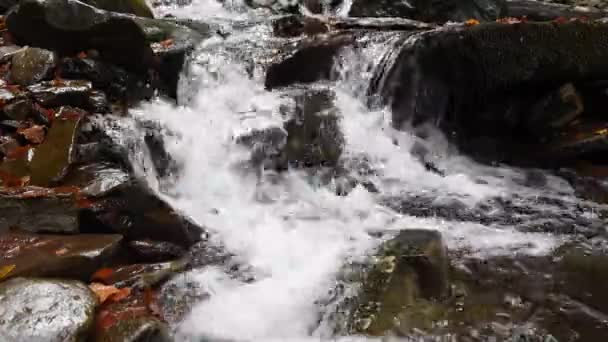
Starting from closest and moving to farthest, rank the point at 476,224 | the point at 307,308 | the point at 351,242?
the point at 307,308
the point at 351,242
the point at 476,224

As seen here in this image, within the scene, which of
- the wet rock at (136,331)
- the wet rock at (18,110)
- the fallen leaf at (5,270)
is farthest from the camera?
the wet rock at (18,110)

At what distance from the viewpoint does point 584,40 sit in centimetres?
680

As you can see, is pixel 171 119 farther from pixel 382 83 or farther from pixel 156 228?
pixel 382 83

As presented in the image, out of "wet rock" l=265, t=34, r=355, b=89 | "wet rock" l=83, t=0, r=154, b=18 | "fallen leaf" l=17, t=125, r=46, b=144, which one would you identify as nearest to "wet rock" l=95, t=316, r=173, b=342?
"fallen leaf" l=17, t=125, r=46, b=144

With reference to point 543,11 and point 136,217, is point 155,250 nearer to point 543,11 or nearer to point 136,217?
point 136,217

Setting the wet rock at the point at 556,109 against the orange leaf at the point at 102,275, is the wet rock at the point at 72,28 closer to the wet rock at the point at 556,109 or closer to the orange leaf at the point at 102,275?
the orange leaf at the point at 102,275

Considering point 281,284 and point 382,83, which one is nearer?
point 281,284

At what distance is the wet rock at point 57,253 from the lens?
3467 mm

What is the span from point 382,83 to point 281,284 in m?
4.10

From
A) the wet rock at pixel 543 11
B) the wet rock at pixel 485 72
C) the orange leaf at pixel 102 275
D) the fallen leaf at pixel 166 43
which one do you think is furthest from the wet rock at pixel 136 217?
the wet rock at pixel 543 11

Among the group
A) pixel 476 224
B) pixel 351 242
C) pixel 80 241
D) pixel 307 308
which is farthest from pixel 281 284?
pixel 476 224

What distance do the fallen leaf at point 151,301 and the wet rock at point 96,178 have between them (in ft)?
3.27

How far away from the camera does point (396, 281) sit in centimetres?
380

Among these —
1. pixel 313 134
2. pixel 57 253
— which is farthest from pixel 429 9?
pixel 57 253
